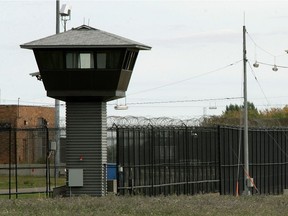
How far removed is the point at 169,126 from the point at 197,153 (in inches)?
132

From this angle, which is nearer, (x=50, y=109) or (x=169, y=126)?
(x=169, y=126)

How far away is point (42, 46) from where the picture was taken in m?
30.1

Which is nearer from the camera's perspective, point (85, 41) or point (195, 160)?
point (85, 41)

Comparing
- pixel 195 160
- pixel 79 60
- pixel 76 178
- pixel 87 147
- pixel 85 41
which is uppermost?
pixel 85 41

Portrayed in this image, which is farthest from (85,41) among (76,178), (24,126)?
(24,126)

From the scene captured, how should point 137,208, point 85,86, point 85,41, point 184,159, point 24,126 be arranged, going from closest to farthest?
point 137,208, point 85,86, point 85,41, point 184,159, point 24,126

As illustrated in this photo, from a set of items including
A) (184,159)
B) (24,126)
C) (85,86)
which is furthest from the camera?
Result: (24,126)

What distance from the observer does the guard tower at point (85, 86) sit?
3011cm

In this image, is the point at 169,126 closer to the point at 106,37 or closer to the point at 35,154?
the point at 106,37

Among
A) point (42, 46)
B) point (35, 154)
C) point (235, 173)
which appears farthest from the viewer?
point (35, 154)

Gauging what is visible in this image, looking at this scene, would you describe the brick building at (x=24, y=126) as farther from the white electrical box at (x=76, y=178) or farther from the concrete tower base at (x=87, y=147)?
the white electrical box at (x=76, y=178)

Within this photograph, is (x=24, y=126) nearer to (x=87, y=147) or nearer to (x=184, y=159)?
(x=184, y=159)


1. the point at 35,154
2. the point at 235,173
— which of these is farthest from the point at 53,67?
the point at 35,154

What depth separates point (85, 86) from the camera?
30031mm
